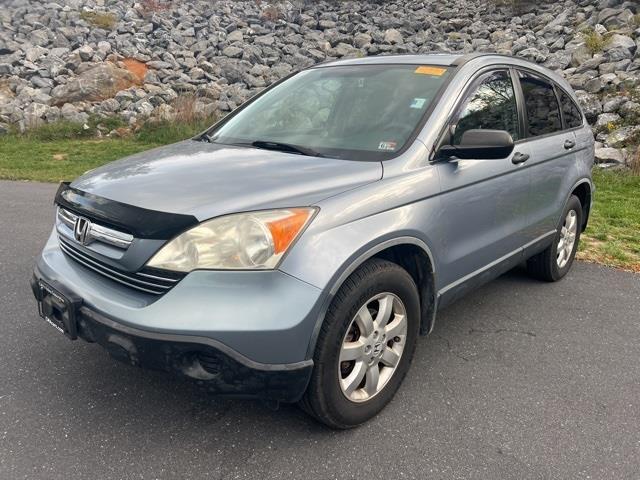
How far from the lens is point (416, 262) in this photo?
299 cm

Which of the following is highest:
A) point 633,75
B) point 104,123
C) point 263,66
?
point 633,75

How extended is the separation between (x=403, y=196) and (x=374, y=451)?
1236 millimetres

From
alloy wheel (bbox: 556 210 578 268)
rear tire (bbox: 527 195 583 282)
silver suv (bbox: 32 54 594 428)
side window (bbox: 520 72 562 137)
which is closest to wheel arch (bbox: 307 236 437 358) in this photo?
silver suv (bbox: 32 54 594 428)

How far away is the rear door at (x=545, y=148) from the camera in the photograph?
3945 mm

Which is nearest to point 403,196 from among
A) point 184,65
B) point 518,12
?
point 184,65

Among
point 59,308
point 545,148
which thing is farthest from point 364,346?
point 545,148

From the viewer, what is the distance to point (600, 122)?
34.3 ft

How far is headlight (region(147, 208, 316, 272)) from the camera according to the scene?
7.46 feet

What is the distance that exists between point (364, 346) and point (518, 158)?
1.84 meters

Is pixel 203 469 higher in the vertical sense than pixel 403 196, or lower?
lower

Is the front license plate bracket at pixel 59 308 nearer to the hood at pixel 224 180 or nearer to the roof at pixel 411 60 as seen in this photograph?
the hood at pixel 224 180

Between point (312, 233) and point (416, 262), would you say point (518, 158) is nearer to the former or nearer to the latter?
point (416, 262)

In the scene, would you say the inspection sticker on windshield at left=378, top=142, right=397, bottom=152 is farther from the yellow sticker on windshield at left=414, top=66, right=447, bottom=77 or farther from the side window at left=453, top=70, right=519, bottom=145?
the yellow sticker on windshield at left=414, top=66, right=447, bottom=77

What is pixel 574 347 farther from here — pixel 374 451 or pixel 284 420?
pixel 284 420
